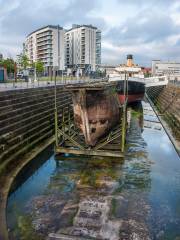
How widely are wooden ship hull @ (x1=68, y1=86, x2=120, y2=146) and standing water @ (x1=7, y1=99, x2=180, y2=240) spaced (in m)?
1.52

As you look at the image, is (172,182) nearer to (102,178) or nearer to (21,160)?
(102,178)

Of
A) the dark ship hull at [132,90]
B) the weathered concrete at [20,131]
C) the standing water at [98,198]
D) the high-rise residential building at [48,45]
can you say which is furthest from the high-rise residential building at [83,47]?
the standing water at [98,198]

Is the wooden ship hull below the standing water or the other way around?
the other way around

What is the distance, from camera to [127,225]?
797cm

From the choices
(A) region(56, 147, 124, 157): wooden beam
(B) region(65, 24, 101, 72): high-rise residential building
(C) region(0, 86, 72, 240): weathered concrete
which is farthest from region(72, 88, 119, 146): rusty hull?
(B) region(65, 24, 101, 72): high-rise residential building

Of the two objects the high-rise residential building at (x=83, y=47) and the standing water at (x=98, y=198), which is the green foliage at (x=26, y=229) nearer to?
the standing water at (x=98, y=198)

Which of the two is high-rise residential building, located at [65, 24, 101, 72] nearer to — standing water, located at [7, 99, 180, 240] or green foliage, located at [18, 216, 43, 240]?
standing water, located at [7, 99, 180, 240]

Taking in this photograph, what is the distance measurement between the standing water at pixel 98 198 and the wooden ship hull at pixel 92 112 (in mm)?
1515

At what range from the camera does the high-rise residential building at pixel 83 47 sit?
127625 millimetres

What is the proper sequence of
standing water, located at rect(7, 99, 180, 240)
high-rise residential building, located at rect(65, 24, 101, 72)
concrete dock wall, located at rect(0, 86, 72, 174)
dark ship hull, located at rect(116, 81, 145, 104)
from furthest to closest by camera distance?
1. high-rise residential building, located at rect(65, 24, 101, 72)
2. dark ship hull, located at rect(116, 81, 145, 104)
3. concrete dock wall, located at rect(0, 86, 72, 174)
4. standing water, located at rect(7, 99, 180, 240)

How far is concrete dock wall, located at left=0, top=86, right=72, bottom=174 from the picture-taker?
12383 millimetres

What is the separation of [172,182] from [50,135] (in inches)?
357

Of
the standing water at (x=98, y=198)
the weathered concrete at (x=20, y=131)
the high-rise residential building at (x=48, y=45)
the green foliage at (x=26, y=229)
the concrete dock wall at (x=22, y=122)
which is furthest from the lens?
the high-rise residential building at (x=48, y=45)

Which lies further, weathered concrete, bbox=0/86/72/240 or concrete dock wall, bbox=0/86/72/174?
concrete dock wall, bbox=0/86/72/174
